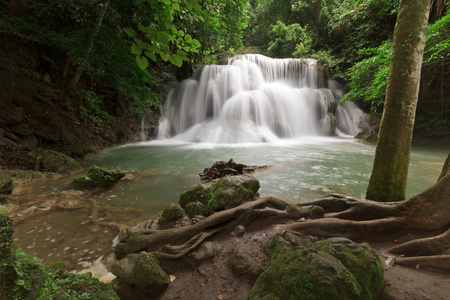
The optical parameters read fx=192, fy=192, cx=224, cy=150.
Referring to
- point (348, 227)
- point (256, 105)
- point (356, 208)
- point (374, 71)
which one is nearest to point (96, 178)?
point (348, 227)

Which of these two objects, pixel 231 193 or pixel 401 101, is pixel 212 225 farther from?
pixel 401 101

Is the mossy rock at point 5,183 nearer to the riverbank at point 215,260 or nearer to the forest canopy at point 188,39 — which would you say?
the riverbank at point 215,260

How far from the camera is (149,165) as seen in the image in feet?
24.6

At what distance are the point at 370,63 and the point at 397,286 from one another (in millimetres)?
8229

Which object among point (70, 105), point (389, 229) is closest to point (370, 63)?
point (389, 229)

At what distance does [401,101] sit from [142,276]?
4.04 metres

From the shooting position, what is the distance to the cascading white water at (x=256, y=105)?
15.3 meters

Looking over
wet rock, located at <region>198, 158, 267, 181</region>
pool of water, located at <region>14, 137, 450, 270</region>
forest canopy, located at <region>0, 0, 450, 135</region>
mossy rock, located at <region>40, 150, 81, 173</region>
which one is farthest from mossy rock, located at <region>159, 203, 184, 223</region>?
mossy rock, located at <region>40, 150, 81, 173</region>

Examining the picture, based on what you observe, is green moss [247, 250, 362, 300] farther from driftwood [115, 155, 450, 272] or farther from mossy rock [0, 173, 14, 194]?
mossy rock [0, 173, 14, 194]

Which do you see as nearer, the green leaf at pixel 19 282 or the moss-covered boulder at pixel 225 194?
the green leaf at pixel 19 282

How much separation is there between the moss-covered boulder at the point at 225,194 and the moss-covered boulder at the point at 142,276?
123 centimetres

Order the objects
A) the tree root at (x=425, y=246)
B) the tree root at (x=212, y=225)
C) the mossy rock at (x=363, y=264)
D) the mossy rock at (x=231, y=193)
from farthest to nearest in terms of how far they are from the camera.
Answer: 1. the mossy rock at (x=231, y=193)
2. the tree root at (x=212, y=225)
3. the tree root at (x=425, y=246)
4. the mossy rock at (x=363, y=264)

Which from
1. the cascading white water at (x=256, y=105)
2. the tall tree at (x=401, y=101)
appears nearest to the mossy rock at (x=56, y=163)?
the tall tree at (x=401, y=101)

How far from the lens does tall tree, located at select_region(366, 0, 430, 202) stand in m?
2.79
